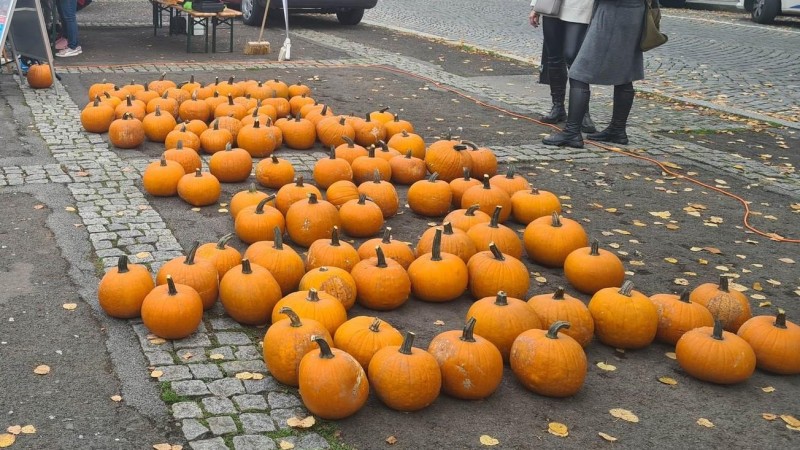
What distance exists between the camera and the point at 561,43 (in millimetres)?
9523

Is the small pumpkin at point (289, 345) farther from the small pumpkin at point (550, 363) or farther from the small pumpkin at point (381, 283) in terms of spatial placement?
the small pumpkin at point (550, 363)

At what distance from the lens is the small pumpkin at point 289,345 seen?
4066 mm

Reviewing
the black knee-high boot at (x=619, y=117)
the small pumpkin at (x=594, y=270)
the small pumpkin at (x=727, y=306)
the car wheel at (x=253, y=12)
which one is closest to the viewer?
the small pumpkin at (x=727, y=306)

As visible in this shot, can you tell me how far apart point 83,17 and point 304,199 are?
1362 cm

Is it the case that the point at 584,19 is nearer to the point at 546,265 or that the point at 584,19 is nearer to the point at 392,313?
the point at 546,265

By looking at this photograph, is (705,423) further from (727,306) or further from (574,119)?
(574,119)

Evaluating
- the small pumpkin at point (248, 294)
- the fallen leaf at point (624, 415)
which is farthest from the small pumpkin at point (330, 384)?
the fallen leaf at point (624, 415)

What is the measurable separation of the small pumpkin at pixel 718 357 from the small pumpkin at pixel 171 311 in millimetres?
2583

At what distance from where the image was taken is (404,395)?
393 centimetres

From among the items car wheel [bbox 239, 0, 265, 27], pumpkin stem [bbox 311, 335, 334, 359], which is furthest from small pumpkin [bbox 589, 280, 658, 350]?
car wheel [bbox 239, 0, 265, 27]

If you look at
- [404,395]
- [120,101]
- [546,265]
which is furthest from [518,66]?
[404,395]

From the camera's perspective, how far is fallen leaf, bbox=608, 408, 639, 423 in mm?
4023

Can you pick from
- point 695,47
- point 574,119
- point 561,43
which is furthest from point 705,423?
point 695,47

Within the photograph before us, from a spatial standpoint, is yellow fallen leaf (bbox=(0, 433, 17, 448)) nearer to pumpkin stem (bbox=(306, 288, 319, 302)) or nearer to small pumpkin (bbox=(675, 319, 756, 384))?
pumpkin stem (bbox=(306, 288, 319, 302))
